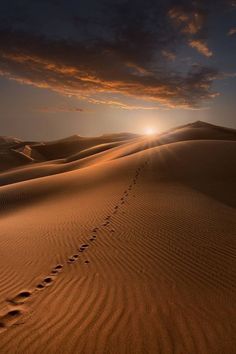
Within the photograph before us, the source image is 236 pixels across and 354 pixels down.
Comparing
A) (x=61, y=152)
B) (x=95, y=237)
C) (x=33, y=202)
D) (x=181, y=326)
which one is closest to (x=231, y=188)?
(x=95, y=237)

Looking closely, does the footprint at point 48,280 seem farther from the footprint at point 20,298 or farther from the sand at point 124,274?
the footprint at point 20,298

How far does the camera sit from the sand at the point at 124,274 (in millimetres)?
3791

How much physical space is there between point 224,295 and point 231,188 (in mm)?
8946

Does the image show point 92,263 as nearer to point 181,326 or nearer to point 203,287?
point 203,287

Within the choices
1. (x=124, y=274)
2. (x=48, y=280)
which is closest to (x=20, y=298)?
(x=48, y=280)

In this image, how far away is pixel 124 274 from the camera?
5551 millimetres

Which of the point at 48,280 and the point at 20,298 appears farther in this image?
the point at 48,280

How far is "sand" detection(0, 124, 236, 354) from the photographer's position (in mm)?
3791

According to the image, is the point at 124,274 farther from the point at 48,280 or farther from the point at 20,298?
the point at 20,298

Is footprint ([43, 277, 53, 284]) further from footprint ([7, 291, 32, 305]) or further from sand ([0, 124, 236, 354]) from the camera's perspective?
footprint ([7, 291, 32, 305])

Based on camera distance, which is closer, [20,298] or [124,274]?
[20,298]

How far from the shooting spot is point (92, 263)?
242 inches

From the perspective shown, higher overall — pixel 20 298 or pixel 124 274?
pixel 20 298

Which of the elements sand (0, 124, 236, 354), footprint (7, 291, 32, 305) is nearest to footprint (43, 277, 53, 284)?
sand (0, 124, 236, 354)
